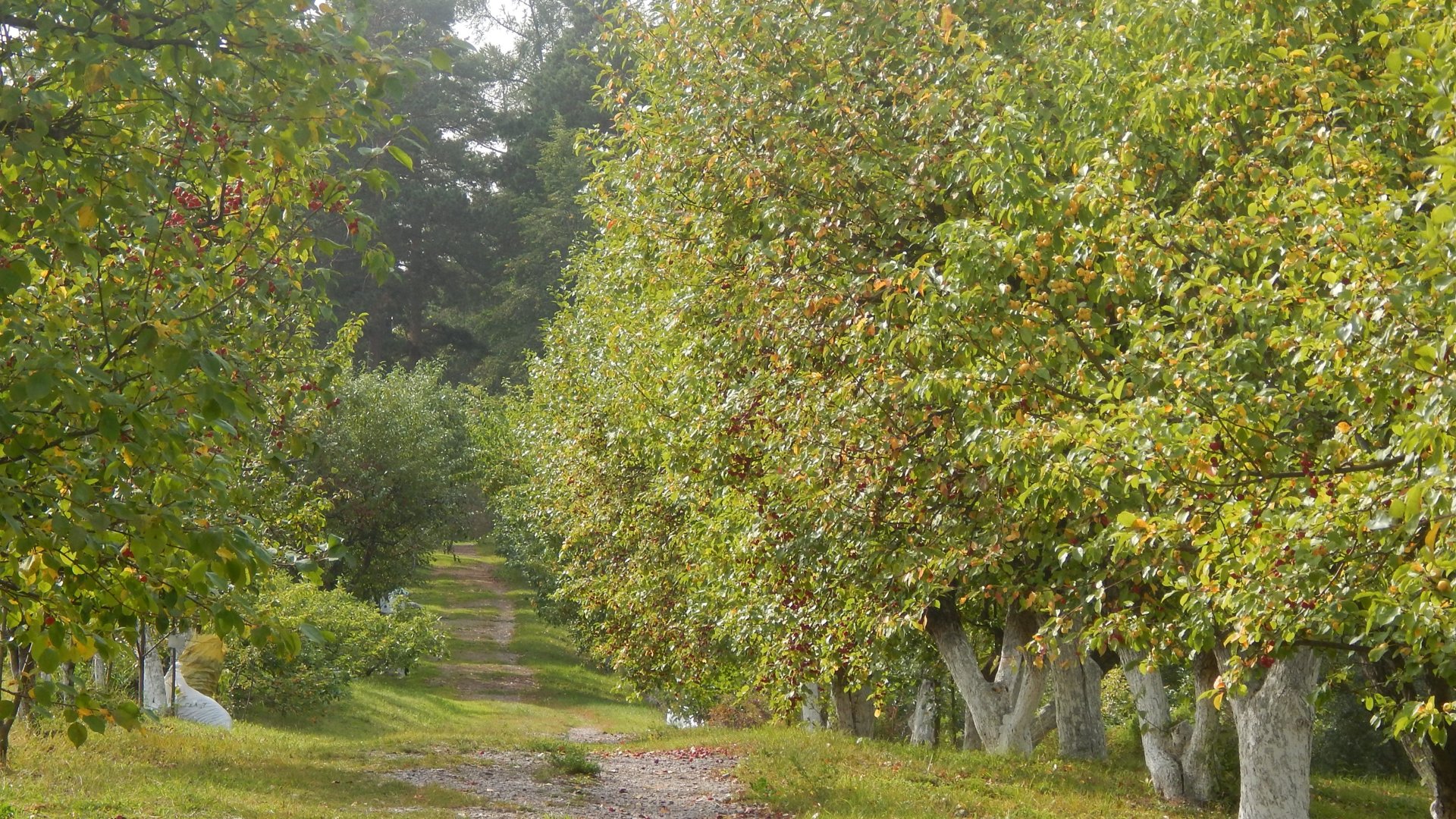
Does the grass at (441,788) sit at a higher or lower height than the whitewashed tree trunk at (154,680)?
lower

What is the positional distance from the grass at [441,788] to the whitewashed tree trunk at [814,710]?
3.19 ft

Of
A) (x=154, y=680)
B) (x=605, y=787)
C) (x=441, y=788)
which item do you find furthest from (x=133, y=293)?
(x=154, y=680)

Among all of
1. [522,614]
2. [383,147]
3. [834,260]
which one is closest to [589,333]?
[834,260]

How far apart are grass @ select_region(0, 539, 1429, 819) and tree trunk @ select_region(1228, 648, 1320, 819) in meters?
2.82

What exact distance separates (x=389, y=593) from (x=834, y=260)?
36.4 metres

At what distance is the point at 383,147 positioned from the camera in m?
5.78

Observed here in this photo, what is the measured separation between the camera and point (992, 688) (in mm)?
17328

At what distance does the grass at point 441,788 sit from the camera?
1320 cm

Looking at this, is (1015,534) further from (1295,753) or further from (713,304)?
(713,304)

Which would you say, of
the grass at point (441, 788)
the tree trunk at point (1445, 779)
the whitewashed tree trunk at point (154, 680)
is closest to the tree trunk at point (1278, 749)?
the tree trunk at point (1445, 779)

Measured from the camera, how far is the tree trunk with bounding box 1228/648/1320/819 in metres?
11.3

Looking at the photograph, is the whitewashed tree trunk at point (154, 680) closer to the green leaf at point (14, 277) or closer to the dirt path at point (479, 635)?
the green leaf at point (14, 277)

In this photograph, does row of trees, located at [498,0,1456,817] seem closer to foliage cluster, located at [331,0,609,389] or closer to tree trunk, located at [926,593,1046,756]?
tree trunk, located at [926,593,1046,756]

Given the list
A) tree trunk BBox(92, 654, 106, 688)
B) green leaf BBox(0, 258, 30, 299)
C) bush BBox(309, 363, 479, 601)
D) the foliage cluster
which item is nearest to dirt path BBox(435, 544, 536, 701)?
bush BBox(309, 363, 479, 601)
